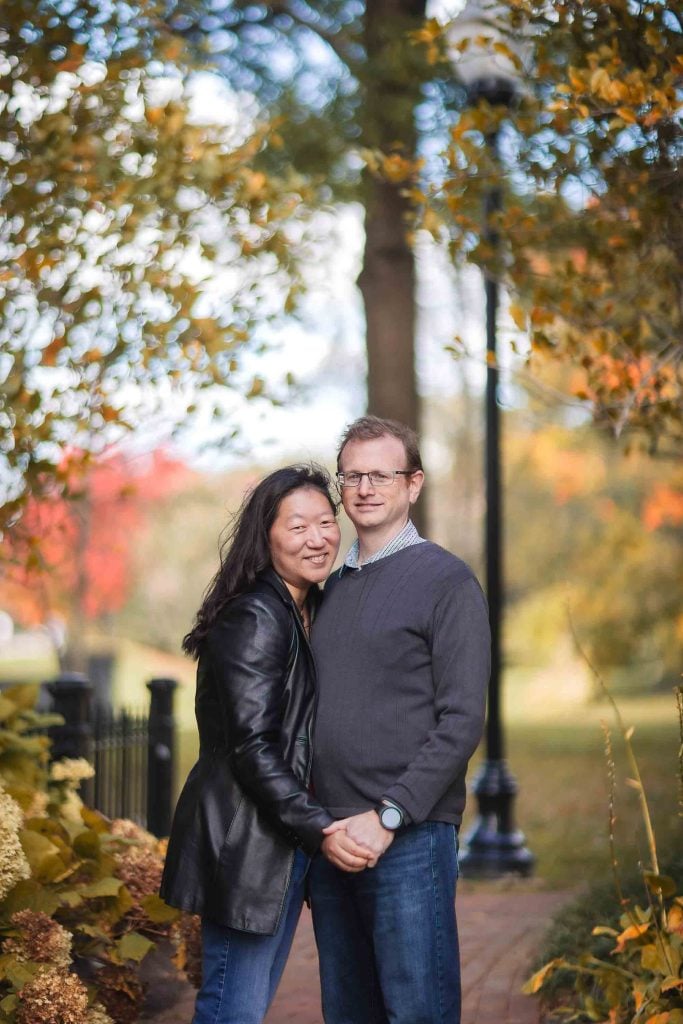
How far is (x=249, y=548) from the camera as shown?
351 cm

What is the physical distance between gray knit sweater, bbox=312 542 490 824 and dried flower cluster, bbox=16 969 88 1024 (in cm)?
131

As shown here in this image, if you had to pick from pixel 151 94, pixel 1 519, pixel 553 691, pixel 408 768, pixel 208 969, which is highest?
pixel 151 94

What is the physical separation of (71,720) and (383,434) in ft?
12.3

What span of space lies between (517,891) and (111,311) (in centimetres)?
427

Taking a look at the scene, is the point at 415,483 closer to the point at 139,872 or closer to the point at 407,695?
the point at 407,695

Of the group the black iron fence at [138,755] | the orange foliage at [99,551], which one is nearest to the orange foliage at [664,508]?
the orange foliage at [99,551]

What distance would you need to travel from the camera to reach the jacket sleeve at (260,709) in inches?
123

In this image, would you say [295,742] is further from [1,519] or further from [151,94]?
[151,94]

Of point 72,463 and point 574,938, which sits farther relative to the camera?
point 72,463

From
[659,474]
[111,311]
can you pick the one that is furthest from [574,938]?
[659,474]

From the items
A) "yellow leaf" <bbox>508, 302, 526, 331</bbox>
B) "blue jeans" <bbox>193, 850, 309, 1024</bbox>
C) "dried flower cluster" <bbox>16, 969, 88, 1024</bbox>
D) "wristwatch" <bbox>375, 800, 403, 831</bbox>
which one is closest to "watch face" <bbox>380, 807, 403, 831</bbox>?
"wristwatch" <bbox>375, 800, 403, 831</bbox>

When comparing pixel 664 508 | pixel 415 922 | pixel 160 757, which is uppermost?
pixel 664 508

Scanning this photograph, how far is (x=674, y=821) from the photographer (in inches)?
312

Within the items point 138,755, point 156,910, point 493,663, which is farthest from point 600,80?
point 138,755
